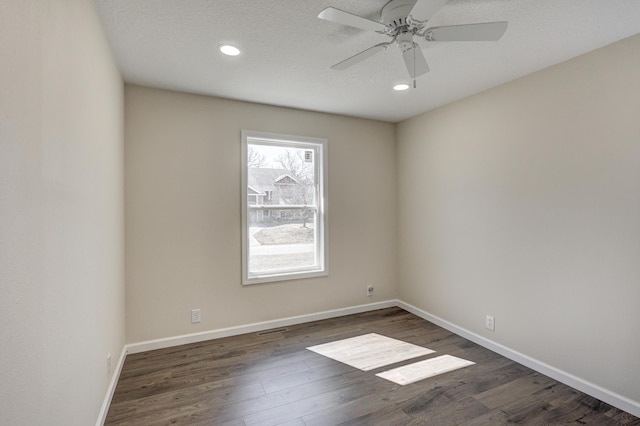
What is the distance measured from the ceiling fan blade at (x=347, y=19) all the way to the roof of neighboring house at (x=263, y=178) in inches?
83.3

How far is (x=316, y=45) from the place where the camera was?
221cm

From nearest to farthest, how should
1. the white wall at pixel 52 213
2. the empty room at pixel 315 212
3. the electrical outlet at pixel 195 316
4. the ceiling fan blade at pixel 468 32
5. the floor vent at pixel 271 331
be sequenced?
1. the white wall at pixel 52 213
2. the empty room at pixel 315 212
3. the ceiling fan blade at pixel 468 32
4. the electrical outlet at pixel 195 316
5. the floor vent at pixel 271 331

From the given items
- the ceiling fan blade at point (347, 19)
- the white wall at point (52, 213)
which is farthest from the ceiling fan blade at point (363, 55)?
the white wall at point (52, 213)

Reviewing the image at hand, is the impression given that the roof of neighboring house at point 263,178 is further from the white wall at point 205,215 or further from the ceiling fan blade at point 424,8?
the ceiling fan blade at point 424,8

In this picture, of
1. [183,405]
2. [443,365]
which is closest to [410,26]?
[443,365]

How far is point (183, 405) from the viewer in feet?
7.10

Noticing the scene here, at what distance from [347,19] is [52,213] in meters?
1.64

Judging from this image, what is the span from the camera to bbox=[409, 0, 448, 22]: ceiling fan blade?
1466 mm

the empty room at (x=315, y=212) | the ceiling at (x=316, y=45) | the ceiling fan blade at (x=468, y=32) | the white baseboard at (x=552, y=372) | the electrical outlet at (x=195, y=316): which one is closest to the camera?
the empty room at (x=315, y=212)

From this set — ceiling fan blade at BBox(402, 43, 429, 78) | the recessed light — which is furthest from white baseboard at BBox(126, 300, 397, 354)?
ceiling fan blade at BBox(402, 43, 429, 78)

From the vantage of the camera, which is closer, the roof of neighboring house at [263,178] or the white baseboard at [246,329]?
the white baseboard at [246,329]

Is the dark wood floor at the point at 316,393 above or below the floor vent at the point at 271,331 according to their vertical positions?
below

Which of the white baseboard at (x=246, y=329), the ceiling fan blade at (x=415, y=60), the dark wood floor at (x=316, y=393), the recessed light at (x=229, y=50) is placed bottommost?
the dark wood floor at (x=316, y=393)

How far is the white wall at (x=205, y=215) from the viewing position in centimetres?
294
